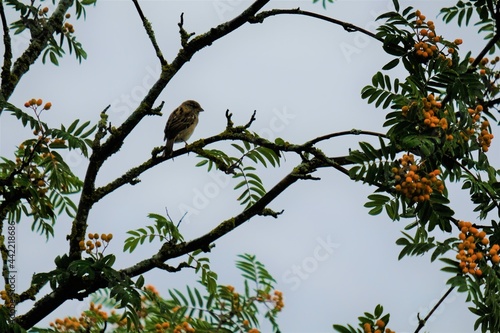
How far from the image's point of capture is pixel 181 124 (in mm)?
9938

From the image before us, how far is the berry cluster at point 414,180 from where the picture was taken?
5562 mm

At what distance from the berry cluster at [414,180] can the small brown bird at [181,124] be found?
4103mm

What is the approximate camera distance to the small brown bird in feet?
31.9

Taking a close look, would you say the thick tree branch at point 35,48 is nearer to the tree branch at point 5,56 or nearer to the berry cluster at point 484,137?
the tree branch at point 5,56

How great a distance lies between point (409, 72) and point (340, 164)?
35.6 inches

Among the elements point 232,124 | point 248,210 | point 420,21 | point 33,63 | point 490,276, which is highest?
point 33,63

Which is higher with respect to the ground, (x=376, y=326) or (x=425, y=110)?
(x=425, y=110)

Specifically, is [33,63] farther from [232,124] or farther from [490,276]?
[490,276]

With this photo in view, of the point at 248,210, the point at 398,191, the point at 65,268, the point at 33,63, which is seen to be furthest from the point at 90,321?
the point at 398,191

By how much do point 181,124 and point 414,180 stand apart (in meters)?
4.74

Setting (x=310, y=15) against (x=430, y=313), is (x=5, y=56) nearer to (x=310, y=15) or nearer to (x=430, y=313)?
(x=310, y=15)

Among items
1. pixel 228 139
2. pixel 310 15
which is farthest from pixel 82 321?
pixel 310 15

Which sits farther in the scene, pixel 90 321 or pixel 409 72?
pixel 90 321

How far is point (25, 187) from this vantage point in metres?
7.65
